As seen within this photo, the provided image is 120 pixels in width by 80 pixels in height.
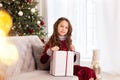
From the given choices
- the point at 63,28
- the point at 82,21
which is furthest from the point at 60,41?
the point at 82,21

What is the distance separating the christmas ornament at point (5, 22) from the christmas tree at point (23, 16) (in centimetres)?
7

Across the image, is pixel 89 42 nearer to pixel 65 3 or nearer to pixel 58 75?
pixel 65 3

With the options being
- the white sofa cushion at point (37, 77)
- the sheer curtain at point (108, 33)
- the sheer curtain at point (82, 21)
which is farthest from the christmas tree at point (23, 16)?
the white sofa cushion at point (37, 77)

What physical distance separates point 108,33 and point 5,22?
1.71 m

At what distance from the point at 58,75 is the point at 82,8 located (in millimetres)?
2417

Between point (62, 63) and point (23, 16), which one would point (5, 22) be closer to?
point (23, 16)

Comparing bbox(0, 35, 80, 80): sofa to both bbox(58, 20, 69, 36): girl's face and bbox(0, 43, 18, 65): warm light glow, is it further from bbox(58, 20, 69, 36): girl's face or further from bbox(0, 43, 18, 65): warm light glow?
bbox(58, 20, 69, 36): girl's face

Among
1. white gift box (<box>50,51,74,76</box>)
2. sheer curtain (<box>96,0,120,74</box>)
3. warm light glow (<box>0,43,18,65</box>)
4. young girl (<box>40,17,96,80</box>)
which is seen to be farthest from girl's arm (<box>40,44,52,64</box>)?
sheer curtain (<box>96,0,120,74</box>)

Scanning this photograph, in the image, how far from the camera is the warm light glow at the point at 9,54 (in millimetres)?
2722

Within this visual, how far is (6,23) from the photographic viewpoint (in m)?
4.47

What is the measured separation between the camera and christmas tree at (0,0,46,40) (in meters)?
4.50

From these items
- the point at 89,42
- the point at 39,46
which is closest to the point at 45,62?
the point at 39,46

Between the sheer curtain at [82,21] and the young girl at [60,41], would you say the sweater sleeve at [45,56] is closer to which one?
the young girl at [60,41]

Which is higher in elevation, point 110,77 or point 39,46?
point 39,46
